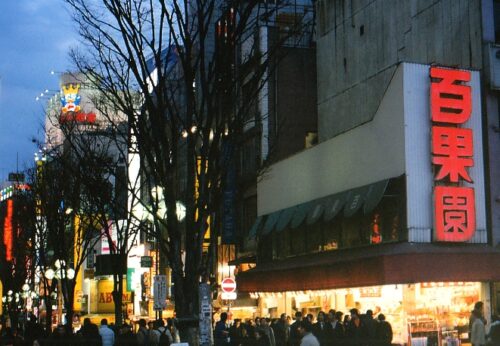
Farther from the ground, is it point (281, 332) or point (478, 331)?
point (478, 331)

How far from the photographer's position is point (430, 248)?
23.9m

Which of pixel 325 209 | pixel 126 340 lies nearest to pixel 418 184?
pixel 325 209

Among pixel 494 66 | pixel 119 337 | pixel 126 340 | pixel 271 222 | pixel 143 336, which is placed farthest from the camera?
pixel 271 222

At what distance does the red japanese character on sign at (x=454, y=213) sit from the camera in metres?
24.0

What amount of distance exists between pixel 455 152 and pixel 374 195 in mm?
2851

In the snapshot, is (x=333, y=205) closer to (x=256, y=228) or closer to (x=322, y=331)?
(x=322, y=331)

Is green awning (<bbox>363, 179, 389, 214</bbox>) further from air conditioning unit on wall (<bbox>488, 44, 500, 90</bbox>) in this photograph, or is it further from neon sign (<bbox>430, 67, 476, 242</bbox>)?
air conditioning unit on wall (<bbox>488, 44, 500, 90</bbox>)

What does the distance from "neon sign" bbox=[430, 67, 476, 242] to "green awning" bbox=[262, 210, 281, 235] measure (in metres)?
10.9

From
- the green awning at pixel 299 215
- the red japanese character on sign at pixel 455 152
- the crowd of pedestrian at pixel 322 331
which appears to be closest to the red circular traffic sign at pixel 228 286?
the green awning at pixel 299 215

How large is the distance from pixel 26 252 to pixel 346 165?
39244 millimetres

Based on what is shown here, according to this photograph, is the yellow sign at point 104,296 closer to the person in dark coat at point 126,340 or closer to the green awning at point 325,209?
the green awning at point 325,209

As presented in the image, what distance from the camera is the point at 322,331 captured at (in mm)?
21891

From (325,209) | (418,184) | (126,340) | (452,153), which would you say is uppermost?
(452,153)

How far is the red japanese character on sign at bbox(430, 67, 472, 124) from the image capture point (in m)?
24.3
